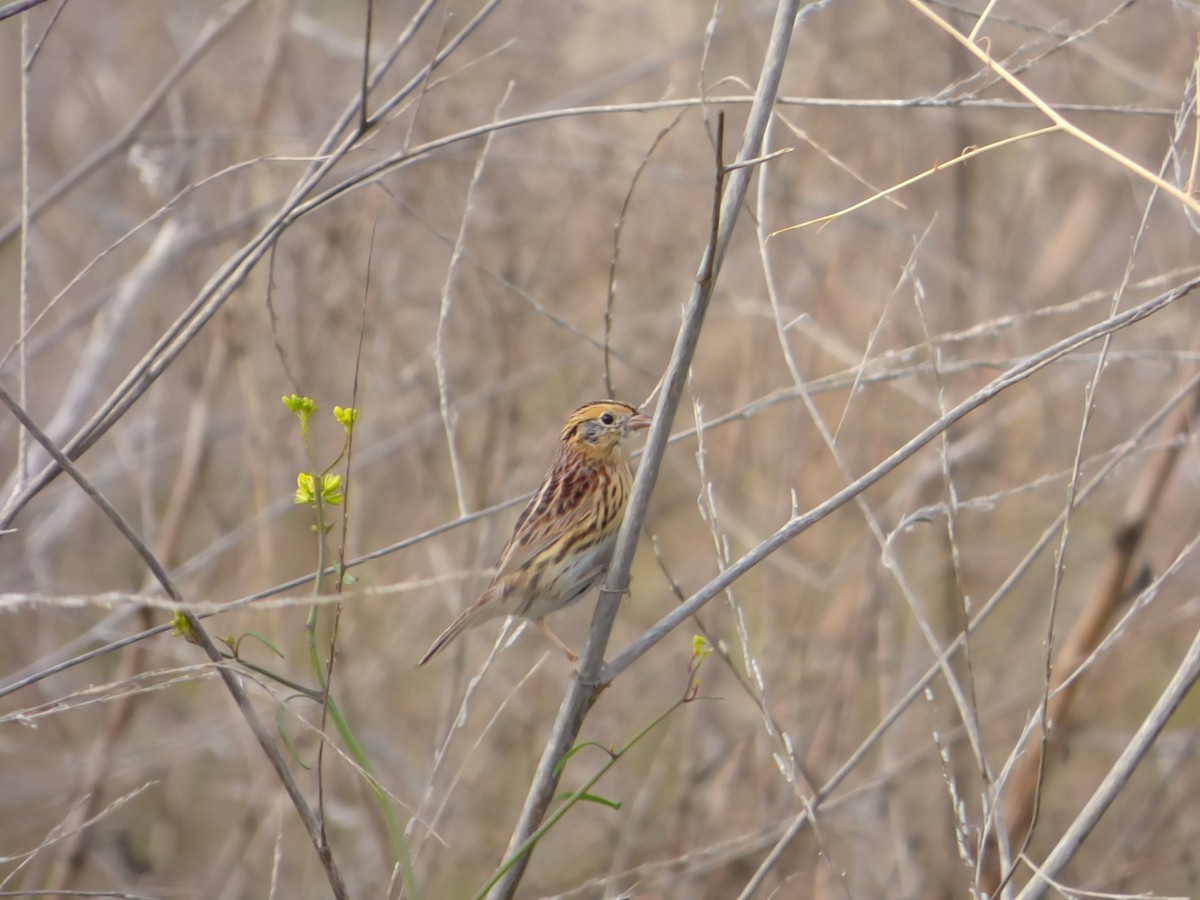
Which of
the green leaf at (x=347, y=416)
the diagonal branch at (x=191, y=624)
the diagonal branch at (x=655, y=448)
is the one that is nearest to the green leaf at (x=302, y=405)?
the green leaf at (x=347, y=416)

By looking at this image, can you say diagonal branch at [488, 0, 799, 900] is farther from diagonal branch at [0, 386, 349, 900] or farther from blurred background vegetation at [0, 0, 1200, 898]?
blurred background vegetation at [0, 0, 1200, 898]

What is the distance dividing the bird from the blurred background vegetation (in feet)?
4.24

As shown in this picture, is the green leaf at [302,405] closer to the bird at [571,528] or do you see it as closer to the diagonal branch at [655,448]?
the diagonal branch at [655,448]

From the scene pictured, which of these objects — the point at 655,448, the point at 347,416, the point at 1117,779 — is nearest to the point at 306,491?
the point at 347,416

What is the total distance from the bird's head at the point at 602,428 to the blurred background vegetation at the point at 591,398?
122 cm

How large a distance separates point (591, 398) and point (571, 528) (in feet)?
8.48

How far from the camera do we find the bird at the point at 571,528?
336 centimetres

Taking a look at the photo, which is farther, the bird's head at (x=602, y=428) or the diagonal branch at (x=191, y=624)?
the bird's head at (x=602, y=428)

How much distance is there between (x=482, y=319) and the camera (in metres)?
5.60

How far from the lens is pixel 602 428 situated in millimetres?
3502

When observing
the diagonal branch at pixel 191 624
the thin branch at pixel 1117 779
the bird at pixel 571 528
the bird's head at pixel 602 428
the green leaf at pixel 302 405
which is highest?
the bird's head at pixel 602 428

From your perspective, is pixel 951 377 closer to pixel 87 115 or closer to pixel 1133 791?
pixel 1133 791

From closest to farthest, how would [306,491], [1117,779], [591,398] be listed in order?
[306,491], [1117,779], [591,398]

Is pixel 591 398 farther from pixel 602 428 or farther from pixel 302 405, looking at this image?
pixel 302 405
